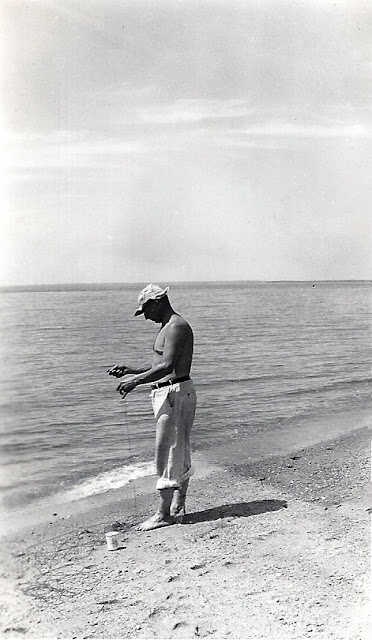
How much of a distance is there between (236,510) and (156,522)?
837 mm

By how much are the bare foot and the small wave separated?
1894 millimetres

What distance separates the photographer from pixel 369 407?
532 inches

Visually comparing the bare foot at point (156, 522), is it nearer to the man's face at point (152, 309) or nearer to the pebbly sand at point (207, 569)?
the pebbly sand at point (207, 569)

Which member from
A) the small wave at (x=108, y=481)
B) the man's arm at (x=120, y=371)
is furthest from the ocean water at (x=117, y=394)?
the man's arm at (x=120, y=371)

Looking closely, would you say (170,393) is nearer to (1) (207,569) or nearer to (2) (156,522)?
(2) (156,522)

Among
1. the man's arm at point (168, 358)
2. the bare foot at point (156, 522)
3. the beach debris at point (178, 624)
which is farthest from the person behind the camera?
the bare foot at point (156, 522)

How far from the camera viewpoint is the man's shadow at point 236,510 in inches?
241

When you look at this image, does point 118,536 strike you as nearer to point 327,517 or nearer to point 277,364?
point 327,517

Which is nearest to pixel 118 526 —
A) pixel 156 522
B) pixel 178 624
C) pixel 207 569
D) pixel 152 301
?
pixel 156 522

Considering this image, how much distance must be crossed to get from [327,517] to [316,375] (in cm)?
1371

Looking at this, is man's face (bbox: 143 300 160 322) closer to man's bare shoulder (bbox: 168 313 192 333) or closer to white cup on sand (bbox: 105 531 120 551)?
man's bare shoulder (bbox: 168 313 192 333)

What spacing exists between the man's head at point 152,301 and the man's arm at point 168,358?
0.81ft

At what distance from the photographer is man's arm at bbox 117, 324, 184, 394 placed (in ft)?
18.0

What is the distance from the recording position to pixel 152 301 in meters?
5.74
